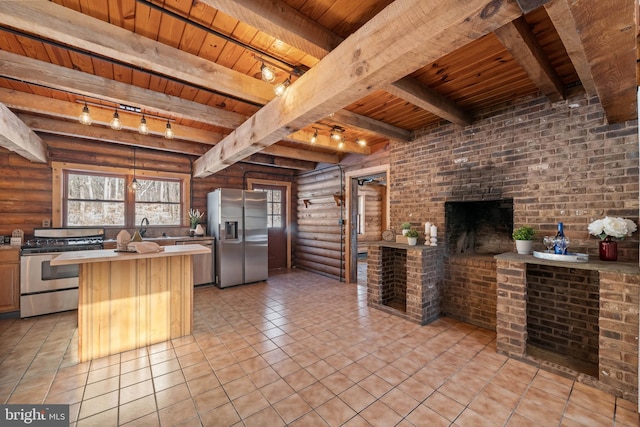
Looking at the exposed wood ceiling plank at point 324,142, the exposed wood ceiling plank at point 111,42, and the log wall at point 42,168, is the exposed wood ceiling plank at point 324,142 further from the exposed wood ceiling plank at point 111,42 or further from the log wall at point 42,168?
the log wall at point 42,168

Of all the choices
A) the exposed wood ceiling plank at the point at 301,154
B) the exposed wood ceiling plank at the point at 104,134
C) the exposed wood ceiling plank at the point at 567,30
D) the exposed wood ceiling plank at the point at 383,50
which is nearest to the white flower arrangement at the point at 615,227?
the exposed wood ceiling plank at the point at 567,30

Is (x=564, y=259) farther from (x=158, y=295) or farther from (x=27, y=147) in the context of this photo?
(x=27, y=147)

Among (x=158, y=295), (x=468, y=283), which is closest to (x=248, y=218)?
(x=158, y=295)

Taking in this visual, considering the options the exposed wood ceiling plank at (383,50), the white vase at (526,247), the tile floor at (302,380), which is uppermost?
the exposed wood ceiling plank at (383,50)

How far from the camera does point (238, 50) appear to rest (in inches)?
83.0

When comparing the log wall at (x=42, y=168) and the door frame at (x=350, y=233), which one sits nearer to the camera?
the log wall at (x=42, y=168)

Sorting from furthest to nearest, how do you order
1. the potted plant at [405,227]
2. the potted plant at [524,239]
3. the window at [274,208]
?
the window at [274,208]
the potted plant at [405,227]
the potted plant at [524,239]

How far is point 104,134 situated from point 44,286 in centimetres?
229

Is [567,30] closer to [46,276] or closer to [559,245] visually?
[559,245]

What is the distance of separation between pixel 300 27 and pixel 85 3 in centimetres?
132

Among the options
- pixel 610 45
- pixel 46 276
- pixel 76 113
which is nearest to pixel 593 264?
pixel 610 45

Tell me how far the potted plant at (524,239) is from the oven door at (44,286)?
5.73 m

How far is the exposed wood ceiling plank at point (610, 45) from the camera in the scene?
48.3 inches

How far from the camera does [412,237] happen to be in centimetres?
370
